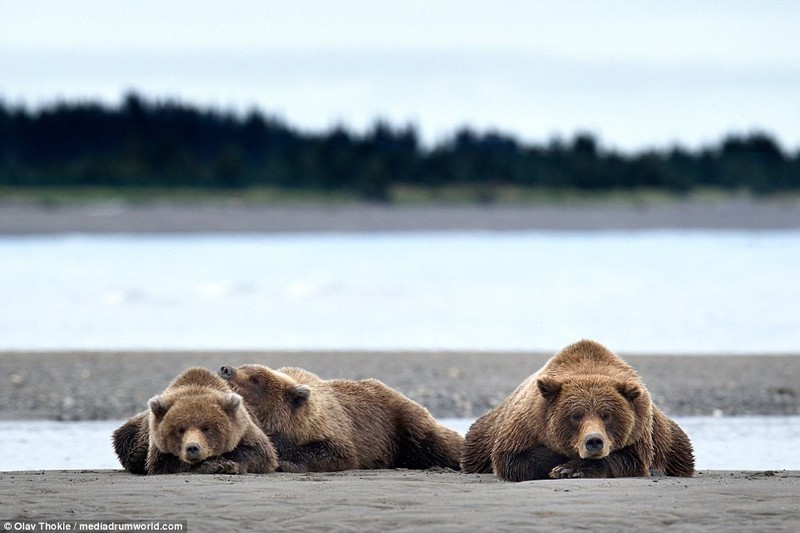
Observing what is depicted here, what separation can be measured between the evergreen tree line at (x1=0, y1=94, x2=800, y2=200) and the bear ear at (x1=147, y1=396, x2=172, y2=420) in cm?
4590

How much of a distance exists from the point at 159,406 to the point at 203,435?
318 mm

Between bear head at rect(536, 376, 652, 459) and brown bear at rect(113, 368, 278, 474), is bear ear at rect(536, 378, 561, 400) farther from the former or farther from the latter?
brown bear at rect(113, 368, 278, 474)

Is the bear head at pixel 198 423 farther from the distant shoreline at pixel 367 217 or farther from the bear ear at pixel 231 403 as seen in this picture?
the distant shoreline at pixel 367 217

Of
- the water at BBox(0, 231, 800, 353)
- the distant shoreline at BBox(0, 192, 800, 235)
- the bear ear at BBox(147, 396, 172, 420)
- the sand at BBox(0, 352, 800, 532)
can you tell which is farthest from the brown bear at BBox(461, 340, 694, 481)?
the distant shoreline at BBox(0, 192, 800, 235)

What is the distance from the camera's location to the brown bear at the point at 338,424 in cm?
827

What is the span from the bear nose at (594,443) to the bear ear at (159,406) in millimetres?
2395

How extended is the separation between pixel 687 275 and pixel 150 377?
1860 centimetres

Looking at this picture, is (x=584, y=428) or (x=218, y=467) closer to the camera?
(x=584, y=428)

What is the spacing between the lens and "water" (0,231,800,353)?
17625 mm

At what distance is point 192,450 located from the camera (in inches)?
291

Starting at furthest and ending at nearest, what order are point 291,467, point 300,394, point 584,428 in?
point 300,394, point 291,467, point 584,428

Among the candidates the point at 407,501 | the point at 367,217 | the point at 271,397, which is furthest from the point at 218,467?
the point at 367,217

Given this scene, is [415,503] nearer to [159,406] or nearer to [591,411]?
[591,411]

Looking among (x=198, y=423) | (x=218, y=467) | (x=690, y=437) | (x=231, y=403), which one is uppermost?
(x=231, y=403)
